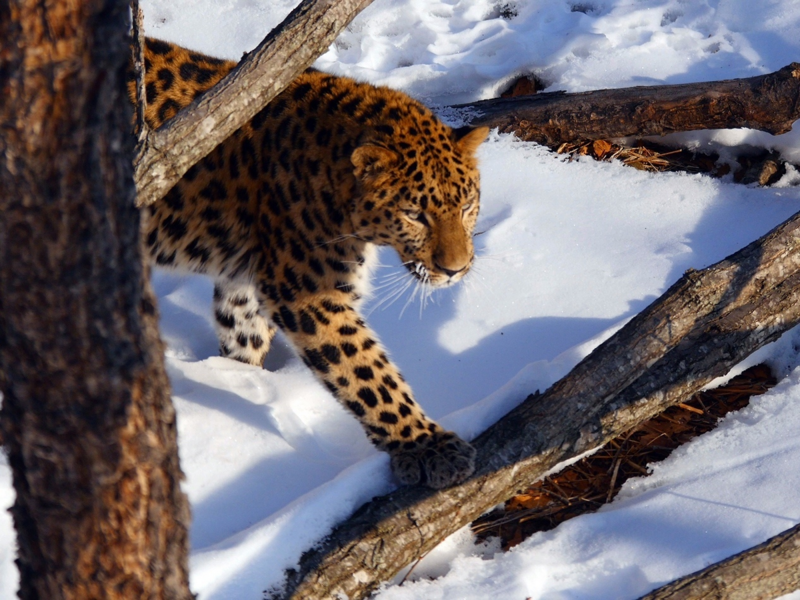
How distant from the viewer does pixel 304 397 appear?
15.3 ft

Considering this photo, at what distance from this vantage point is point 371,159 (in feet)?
12.8

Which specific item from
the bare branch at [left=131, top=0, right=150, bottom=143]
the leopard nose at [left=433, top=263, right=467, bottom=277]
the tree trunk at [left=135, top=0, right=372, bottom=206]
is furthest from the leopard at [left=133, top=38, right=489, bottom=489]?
the bare branch at [left=131, top=0, right=150, bottom=143]

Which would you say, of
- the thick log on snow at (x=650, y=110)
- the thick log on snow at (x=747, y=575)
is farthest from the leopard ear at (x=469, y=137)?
the thick log on snow at (x=747, y=575)

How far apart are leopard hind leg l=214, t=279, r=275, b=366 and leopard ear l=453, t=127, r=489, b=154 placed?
1.43 metres

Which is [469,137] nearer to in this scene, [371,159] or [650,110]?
[371,159]

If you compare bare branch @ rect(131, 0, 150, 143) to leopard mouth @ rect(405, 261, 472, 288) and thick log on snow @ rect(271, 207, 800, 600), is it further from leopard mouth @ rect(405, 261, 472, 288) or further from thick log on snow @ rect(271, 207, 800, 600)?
thick log on snow @ rect(271, 207, 800, 600)

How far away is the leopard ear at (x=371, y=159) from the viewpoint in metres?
3.83

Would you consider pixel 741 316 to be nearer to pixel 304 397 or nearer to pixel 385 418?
pixel 385 418

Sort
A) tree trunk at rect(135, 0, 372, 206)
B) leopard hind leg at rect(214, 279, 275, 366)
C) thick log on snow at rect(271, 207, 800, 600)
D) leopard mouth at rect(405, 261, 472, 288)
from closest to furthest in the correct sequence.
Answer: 1. tree trunk at rect(135, 0, 372, 206)
2. thick log on snow at rect(271, 207, 800, 600)
3. leopard mouth at rect(405, 261, 472, 288)
4. leopard hind leg at rect(214, 279, 275, 366)

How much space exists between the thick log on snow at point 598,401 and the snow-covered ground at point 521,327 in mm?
146

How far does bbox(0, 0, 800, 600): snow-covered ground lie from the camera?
11.6 feet

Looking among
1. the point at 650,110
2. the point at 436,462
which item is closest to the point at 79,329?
the point at 436,462

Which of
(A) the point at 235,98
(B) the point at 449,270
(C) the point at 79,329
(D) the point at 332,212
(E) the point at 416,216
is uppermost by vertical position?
(A) the point at 235,98

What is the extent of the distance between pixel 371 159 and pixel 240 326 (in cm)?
149
